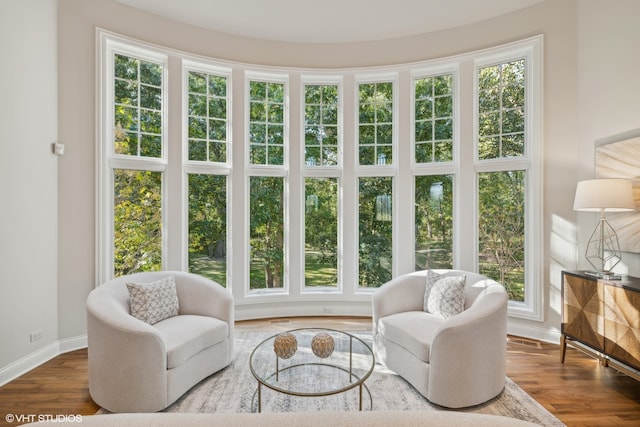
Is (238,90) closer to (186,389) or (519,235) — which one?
(186,389)

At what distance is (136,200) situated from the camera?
3992 mm

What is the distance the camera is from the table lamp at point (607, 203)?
9.11ft

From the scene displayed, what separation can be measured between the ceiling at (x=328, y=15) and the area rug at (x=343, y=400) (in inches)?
154

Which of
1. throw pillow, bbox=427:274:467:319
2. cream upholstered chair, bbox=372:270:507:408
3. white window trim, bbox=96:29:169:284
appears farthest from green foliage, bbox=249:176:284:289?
throw pillow, bbox=427:274:467:319

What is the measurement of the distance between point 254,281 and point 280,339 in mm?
2196

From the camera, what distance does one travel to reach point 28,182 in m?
3.11

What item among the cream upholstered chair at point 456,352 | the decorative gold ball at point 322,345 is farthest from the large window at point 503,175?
the decorative gold ball at point 322,345

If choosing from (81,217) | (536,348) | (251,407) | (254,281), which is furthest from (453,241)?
(81,217)

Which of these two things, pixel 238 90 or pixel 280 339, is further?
pixel 238 90

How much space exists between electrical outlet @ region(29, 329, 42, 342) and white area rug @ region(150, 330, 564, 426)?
1.74 meters

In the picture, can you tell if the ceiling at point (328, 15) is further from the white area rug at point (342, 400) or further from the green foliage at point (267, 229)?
the white area rug at point (342, 400)

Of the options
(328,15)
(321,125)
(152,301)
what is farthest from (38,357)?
(328,15)

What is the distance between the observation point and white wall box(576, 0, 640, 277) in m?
3.08

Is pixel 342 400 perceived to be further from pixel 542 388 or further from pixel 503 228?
pixel 503 228
